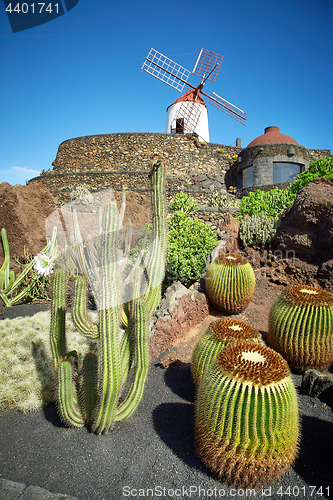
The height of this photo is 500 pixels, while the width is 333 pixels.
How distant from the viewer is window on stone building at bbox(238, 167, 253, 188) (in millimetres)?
18266

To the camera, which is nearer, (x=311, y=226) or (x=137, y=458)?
(x=137, y=458)

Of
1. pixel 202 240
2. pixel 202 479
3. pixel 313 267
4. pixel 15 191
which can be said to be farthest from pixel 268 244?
pixel 15 191

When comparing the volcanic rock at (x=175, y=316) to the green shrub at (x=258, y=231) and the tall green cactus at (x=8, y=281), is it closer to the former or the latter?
the green shrub at (x=258, y=231)

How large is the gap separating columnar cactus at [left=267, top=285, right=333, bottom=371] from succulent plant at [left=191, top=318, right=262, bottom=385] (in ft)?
2.84

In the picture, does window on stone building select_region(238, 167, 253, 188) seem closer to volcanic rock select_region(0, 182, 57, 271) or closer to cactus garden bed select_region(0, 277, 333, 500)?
volcanic rock select_region(0, 182, 57, 271)

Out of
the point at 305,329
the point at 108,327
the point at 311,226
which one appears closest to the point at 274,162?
the point at 311,226

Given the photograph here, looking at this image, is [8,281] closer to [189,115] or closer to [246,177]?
[246,177]

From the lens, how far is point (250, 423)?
1.92 m

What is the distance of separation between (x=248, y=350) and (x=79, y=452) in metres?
1.60

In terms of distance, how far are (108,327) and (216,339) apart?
127 cm

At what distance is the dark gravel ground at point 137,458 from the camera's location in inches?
80.0

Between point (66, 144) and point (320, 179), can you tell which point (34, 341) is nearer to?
point (320, 179)

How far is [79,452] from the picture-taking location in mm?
2346

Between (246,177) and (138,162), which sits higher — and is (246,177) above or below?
below
